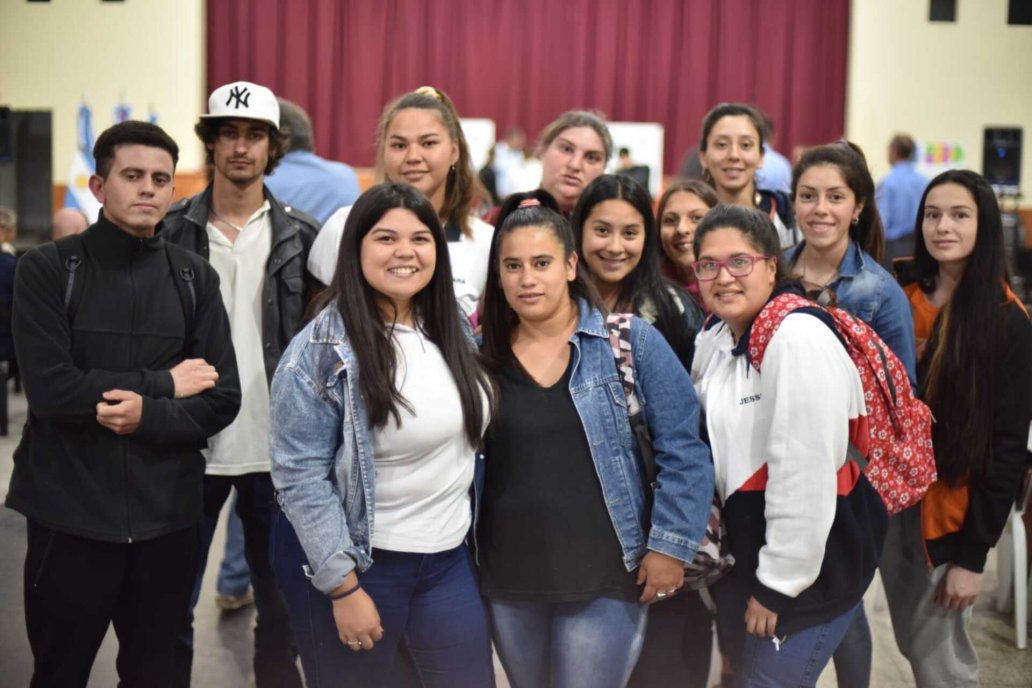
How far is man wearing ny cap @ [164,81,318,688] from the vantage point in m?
2.62

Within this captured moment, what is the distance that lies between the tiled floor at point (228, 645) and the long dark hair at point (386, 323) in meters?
1.55

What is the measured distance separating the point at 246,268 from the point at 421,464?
2.98ft

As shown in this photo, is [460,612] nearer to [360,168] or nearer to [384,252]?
[384,252]

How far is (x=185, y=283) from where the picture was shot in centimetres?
226

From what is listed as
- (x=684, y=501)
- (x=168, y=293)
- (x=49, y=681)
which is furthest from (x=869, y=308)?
(x=49, y=681)

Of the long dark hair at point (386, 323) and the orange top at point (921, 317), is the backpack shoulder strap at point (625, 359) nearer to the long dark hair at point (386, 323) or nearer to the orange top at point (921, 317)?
the long dark hair at point (386, 323)

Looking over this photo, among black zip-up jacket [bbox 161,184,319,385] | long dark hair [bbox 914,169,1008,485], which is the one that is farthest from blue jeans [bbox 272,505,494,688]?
long dark hair [bbox 914,169,1008,485]

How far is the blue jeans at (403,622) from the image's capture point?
202cm

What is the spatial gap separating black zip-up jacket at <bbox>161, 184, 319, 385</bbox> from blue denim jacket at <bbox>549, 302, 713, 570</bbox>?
86cm

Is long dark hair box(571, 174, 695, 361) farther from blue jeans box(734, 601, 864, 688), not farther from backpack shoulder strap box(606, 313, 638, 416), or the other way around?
blue jeans box(734, 601, 864, 688)

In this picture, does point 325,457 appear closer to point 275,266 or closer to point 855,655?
point 275,266

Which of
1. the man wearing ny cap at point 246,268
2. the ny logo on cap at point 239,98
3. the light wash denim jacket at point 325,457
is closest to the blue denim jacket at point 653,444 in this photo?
the light wash denim jacket at point 325,457

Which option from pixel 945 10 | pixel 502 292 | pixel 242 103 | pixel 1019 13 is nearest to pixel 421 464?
pixel 502 292

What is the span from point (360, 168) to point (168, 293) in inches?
319
